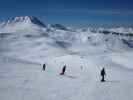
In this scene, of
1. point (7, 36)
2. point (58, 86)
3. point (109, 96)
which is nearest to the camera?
point (109, 96)

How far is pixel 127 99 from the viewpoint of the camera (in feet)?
51.4

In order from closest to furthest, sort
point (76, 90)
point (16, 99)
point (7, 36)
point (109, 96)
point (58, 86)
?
point (16, 99) → point (109, 96) → point (76, 90) → point (58, 86) → point (7, 36)

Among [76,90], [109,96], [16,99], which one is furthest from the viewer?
[76,90]

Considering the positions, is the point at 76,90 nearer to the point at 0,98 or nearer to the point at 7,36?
the point at 0,98

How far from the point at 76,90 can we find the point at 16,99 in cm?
536

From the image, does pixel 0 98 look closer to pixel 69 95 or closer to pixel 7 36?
pixel 69 95

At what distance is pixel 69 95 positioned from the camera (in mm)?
16422

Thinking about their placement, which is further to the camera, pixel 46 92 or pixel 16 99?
pixel 46 92

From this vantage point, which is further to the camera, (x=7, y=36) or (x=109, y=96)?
(x=7, y=36)

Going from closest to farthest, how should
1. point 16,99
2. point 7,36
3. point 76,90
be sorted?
point 16,99
point 76,90
point 7,36

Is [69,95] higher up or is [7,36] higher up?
[7,36]

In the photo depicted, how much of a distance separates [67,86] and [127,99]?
6.04m

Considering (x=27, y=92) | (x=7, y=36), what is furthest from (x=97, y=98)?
(x=7, y=36)

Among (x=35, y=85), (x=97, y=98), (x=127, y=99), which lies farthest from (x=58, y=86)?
(x=127, y=99)
